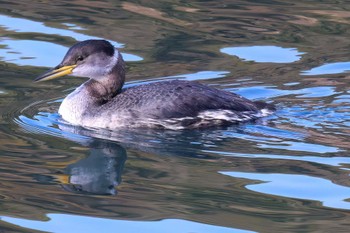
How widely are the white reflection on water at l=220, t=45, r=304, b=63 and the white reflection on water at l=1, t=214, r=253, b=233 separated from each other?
6.18 metres

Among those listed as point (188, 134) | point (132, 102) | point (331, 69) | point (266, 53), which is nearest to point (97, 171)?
point (188, 134)

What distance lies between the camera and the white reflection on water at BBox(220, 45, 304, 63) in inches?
528

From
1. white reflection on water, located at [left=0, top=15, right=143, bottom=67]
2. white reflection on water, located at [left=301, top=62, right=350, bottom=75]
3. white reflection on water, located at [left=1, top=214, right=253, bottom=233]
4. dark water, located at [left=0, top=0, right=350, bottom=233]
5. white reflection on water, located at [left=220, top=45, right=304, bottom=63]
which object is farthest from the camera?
white reflection on water, located at [left=220, top=45, right=304, bottom=63]

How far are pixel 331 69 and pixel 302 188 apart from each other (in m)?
4.77

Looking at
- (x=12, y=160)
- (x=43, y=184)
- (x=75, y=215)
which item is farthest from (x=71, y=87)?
(x=75, y=215)

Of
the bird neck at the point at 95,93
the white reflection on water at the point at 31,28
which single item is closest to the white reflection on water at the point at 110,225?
the bird neck at the point at 95,93

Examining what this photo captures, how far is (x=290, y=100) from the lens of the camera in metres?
11.6

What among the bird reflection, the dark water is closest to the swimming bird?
the dark water

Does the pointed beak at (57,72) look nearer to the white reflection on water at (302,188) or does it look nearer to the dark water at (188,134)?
the dark water at (188,134)

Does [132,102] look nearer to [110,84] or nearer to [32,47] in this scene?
[110,84]

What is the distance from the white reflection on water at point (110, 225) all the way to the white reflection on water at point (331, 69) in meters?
5.66

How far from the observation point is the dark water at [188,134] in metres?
7.78

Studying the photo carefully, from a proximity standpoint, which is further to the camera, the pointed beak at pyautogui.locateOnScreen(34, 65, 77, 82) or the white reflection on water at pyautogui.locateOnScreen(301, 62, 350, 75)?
the white reflection on water at pyautogui.locateOnScreen(301, 62, 350, 75)

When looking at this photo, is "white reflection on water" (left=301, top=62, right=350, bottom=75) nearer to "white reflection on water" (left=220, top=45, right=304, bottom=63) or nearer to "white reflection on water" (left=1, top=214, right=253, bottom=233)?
"white reflection on water" (left=220, top=45, right=304, bottom=63)
